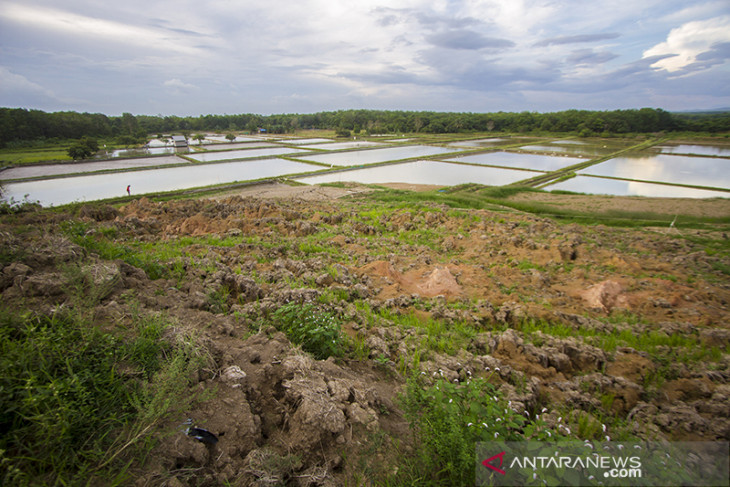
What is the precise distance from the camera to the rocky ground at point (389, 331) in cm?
290

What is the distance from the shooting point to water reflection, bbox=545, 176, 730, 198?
75.5ft

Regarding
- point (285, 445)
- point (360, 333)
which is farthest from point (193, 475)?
point (360, 333)

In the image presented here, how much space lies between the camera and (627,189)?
25.1m

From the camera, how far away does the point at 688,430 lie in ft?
10.9

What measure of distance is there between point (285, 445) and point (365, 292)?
4.43 metres

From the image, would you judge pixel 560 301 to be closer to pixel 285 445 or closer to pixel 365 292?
pixel 365 292

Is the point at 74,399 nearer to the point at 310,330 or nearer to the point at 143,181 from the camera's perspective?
the point at 310,330

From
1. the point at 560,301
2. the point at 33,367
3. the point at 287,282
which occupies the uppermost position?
the point at 33,367

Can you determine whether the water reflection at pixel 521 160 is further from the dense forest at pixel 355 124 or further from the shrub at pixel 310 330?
the shrub at pixel 310 330

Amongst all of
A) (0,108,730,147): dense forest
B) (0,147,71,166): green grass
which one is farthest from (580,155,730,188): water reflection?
(0,147,71,166): green grass

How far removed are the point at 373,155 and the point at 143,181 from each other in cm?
2820

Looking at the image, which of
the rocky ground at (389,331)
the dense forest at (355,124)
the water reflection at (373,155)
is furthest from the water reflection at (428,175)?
the dense forest at (355,124)

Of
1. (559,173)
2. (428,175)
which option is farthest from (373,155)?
(559,173)

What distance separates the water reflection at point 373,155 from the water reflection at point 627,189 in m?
20.2
